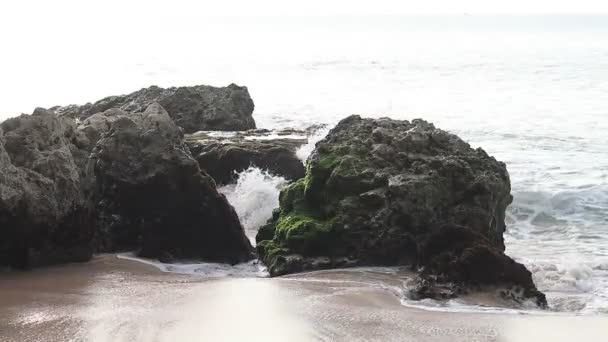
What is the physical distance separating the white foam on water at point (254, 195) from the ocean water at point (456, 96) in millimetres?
17

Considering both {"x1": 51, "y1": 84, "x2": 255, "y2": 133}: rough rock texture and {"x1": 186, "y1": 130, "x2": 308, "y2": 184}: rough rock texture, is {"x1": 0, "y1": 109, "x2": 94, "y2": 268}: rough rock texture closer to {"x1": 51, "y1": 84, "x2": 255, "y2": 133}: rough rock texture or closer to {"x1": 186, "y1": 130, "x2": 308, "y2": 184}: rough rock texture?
{"x1": 186, "y1": 130, "x2": 308, "y2": 184}: rough rock texture

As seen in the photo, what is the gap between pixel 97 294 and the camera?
577 centimetres

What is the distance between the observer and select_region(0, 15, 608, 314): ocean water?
31.8 ft

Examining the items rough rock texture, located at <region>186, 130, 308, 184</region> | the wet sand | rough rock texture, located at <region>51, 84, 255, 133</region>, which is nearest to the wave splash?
the wet sand

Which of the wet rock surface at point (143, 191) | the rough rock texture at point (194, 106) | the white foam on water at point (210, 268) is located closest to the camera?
the white foam on water at point (210, 268)

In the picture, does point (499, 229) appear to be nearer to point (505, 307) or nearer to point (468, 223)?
point (468, 223)

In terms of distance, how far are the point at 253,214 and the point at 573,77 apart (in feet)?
81.0

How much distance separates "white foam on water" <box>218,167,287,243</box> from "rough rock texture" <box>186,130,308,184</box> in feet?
0.52

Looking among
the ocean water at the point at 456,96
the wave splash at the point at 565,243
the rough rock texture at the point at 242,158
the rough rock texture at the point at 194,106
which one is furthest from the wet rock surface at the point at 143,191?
the rough rock texture at the point at 194,106

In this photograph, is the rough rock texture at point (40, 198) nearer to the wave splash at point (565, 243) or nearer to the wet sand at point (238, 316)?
the wet sand at point (238, 316)

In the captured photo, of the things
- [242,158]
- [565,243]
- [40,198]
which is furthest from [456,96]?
[40,198]

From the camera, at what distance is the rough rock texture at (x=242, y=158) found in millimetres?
11117

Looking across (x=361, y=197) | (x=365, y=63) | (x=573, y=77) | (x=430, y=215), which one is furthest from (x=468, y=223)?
(x=365, y=63)

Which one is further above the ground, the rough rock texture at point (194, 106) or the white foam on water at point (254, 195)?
the rough rock texture at point (194, 106)
